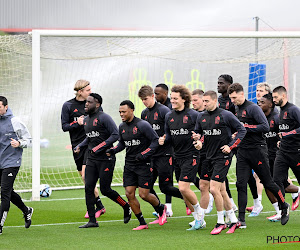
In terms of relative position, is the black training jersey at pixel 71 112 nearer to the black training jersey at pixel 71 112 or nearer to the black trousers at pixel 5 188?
the black training jersey at pixel 71 112

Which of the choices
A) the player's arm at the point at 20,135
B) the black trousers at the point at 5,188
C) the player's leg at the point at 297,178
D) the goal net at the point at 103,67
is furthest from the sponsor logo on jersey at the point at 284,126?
the black trousers at the point at 5,188

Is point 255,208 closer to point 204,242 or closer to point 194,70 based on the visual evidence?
point 204,242

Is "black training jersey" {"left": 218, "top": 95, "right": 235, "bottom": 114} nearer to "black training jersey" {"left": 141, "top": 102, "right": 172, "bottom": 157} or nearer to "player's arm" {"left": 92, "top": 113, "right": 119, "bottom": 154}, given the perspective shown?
"black training jersey" {"left": 141, "top": 102, "right": 172, "bottom": 157}

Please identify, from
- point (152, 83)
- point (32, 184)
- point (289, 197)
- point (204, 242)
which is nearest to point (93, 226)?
point (204, 242)

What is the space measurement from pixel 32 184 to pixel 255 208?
499 centimetres

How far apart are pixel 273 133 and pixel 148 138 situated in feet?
9.07

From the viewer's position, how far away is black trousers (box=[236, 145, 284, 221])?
9922mm

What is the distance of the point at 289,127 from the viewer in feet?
34.5

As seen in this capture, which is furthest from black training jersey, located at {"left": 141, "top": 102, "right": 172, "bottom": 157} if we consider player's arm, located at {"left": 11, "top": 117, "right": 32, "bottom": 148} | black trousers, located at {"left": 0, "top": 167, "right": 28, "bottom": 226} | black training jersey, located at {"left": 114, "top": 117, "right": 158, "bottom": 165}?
black trousers, located at {"left": 0, "top": 167, "right": 28, "bottom": 226}

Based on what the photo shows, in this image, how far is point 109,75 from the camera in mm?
16797

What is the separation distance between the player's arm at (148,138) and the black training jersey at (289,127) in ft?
7.13

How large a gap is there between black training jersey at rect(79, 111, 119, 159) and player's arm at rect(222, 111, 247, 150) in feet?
5.89

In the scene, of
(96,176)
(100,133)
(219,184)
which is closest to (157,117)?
(100,133)

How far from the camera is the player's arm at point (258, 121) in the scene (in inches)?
383
